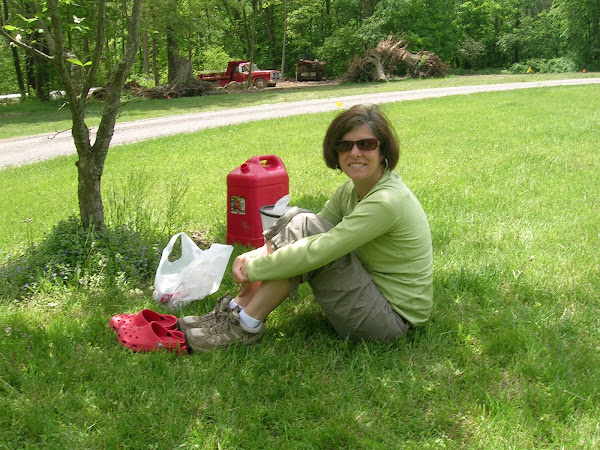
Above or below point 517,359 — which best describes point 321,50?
above

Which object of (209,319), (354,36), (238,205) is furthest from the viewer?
(354,36)

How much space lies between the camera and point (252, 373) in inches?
98.8

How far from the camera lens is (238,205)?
4129 mm

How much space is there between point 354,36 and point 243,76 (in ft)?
23.4

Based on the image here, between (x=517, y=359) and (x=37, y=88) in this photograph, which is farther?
(x=37, y=88)

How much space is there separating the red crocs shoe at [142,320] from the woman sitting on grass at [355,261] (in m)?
0.12

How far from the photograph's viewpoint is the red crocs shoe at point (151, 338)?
269 cm

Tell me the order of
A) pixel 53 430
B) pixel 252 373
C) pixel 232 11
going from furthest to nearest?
pixel 232 11 < pixel 252 373 < pixel 53 430

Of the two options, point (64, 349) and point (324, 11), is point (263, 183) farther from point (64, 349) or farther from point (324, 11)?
point (324, 11)

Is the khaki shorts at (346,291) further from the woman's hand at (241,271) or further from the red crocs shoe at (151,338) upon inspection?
the red crocs shoe at (151,338)

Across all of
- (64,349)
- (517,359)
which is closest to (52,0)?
(64,349)

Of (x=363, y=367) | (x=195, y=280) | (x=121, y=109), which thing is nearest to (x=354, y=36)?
(x=121, y=109)

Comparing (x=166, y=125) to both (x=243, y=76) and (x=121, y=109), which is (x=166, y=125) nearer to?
(x=121, y=109)

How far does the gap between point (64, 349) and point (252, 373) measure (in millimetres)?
964
